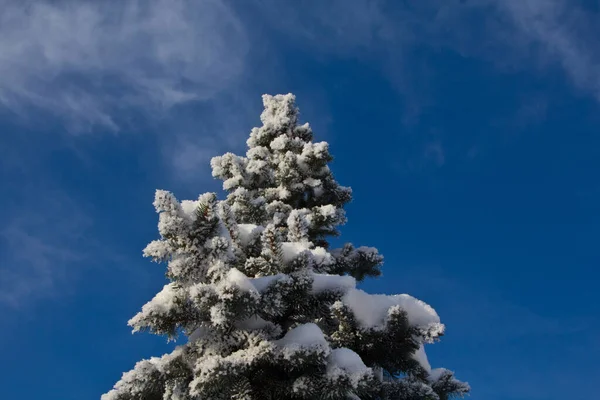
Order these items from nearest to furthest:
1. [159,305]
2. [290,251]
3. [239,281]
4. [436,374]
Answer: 1. [239,281]
2. [159,305]
3. [290,251]
4. [436,374]

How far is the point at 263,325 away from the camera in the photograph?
801 cm

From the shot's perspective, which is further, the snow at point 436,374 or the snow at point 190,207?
the snow at point 436,374

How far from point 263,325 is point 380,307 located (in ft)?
6.53

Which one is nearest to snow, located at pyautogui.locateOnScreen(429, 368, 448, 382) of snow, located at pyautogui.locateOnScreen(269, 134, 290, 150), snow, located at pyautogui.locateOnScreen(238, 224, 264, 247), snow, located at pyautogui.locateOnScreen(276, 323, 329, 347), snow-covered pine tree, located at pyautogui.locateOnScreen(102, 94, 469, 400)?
snow-covered pine tree, located at pyautogui.locateOnScreen(102, 94, 469, 400)

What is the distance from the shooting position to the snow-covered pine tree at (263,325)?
22.8 ft

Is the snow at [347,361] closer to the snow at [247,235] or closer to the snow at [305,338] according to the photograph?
the snow at [305,338]

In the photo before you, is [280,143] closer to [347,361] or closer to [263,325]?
[263,325]

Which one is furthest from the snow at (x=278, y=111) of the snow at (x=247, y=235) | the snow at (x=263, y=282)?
the snow at (x=263, y=282)

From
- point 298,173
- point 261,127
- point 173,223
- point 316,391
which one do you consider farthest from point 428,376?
point 261,127

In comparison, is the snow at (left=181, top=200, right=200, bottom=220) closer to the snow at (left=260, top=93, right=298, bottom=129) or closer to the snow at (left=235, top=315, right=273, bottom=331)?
the snow at (left=235, top=315, right=273, bottom=331)

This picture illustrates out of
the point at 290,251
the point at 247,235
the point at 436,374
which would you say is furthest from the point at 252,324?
the point at 436,374

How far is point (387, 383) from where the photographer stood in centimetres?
906

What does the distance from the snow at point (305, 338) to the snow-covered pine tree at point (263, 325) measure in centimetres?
2

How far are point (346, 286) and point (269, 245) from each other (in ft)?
4.98
